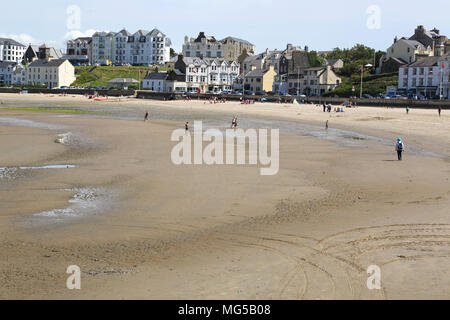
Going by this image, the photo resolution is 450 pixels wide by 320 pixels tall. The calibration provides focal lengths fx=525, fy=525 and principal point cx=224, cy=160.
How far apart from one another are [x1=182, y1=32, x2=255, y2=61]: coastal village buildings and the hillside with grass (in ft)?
47.2

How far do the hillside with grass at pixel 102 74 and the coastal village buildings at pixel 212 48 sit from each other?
14.4 m

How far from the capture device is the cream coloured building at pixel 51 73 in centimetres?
14625

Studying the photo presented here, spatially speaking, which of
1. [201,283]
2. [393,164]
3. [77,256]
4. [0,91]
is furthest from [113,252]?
[0,91]

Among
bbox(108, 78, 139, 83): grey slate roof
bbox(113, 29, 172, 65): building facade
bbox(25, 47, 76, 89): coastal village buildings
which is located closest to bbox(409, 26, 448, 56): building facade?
bbox(108, 78, 139, 83): grey slate roof

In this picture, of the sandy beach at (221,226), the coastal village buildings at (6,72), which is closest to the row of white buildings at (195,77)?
the coastal village buildings at (6,72)

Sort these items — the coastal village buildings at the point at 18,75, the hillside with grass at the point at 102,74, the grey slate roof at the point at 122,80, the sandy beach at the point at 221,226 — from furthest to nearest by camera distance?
the coastal village buildings at the point at 18,75, the hillside with grass at the point at 102,74, the grey slate roof at the point at 122,80, the sandy beach at the point at 221,226

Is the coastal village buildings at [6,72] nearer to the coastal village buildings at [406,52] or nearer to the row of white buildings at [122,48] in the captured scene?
the row of white buildings at [122,48]

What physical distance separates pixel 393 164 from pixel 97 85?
130 m

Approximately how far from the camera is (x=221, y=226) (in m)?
13.7

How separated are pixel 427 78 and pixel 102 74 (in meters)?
95.4

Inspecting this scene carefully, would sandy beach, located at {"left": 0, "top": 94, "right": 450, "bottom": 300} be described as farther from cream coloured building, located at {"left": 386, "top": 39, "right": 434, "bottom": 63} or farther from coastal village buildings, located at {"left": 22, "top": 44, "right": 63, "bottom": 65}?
coastal village buildings, located at {"left": 22, "top": 44, "right": 63, "bottom": 65}

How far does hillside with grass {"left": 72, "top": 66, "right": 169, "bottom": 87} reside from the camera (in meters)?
148

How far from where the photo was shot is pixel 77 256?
10984 mm
